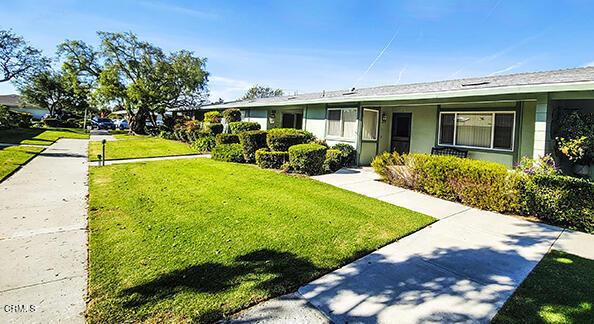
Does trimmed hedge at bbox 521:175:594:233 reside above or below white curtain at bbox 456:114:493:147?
below

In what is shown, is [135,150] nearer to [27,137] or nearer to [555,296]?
[27,137]

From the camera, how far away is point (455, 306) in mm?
2807

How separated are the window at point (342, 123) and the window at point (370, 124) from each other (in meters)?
0.41

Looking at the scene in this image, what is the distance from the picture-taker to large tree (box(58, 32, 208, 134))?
27.8m

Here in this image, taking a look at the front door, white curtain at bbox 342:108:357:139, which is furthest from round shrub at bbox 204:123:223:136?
the front door

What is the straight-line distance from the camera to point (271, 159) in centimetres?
1074

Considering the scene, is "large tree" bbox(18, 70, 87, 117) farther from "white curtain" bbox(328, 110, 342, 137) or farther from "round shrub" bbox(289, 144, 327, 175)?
"round shrub" bbox(289, 144, 327, 175)

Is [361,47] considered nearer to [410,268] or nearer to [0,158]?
[410,268]

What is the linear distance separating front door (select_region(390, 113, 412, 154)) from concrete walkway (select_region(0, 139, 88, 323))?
35.5ft

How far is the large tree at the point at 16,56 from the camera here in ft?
103

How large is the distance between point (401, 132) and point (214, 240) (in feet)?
33.1

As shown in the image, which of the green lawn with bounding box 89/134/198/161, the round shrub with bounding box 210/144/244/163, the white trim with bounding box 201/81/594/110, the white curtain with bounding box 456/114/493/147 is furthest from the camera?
the green lawn with bounding box 89/134/198/161

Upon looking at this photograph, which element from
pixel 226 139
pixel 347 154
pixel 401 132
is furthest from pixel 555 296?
pixel 226 139

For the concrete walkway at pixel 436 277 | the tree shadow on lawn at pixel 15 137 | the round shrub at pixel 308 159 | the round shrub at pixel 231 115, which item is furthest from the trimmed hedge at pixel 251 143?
the tree shadow on lawn at pixel 15 137
